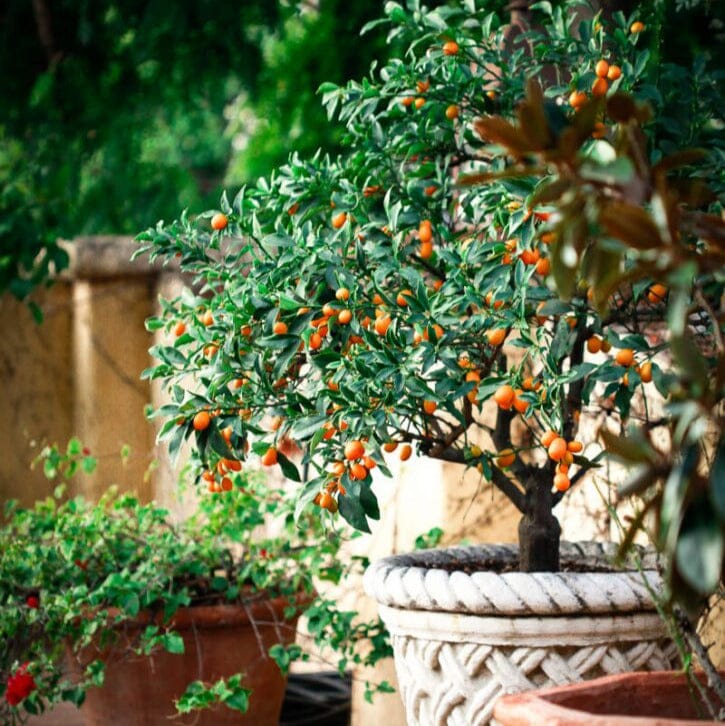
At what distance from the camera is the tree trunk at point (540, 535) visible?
1.74m

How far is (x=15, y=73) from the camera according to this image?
18.8ft

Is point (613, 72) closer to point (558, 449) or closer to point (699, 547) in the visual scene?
point (558, 449)

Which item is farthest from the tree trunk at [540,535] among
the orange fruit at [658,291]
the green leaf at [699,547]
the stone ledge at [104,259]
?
the stone ledge at [104,259]

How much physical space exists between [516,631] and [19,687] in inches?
39.9

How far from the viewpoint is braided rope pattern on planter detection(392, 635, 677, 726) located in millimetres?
1555

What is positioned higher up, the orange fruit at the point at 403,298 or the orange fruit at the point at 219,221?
the orange fruit at the point at 219,221

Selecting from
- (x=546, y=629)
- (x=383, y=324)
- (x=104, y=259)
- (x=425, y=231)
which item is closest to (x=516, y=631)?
(x=546, y=629)

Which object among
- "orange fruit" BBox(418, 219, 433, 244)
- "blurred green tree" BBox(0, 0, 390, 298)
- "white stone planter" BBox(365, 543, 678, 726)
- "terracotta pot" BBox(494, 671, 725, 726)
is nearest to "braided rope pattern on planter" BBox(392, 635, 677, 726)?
"white stone planter" BBox(365, 543, 678, 726)

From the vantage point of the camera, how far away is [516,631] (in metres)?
1.55

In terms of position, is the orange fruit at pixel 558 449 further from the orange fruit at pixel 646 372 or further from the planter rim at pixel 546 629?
the planter rim at pixel 546 629

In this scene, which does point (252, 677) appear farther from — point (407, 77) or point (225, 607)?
point (407, 77)

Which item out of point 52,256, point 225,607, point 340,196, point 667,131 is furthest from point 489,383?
point 52,256

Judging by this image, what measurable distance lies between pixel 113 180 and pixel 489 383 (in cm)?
526

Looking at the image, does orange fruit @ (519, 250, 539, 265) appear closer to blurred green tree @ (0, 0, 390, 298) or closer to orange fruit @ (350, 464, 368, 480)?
orange fruit @ (350, 464, 368, 480)
